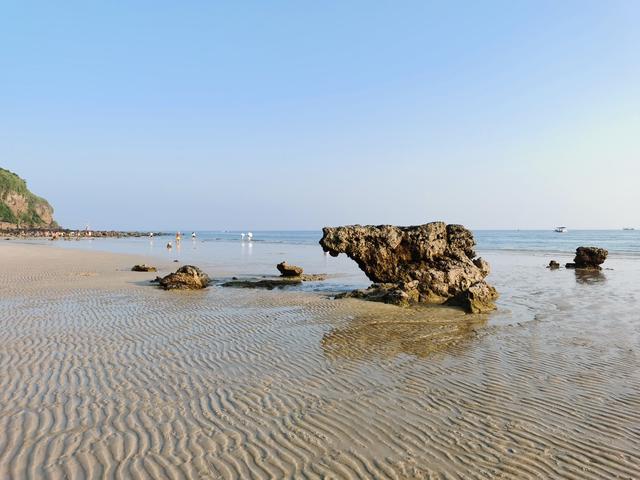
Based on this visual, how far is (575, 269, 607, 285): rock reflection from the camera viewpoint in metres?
24.7

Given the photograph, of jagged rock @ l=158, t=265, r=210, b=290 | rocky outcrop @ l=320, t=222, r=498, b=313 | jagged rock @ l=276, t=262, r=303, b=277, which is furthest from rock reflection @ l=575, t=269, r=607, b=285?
jagged rock @ l=158, t=265, r=210, b=290

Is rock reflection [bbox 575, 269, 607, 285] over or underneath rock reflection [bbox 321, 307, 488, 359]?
over

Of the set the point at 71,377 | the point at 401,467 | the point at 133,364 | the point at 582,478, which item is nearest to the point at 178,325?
the point at 133,364

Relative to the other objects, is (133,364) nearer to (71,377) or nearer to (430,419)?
(71,377)

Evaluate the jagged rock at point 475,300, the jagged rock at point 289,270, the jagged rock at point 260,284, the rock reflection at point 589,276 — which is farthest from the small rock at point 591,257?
the jagged rock at point 260,284

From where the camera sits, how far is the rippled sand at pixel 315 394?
523cm

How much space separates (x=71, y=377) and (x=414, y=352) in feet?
22.5

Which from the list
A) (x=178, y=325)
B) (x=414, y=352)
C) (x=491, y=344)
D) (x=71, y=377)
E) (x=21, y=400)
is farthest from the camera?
(x=178, y=325)

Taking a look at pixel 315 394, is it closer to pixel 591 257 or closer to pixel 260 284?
pixel 260 284

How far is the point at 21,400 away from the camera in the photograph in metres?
6.78

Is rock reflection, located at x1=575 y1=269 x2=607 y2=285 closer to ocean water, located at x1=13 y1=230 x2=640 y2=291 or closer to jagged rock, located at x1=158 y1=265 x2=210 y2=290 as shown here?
ocean water, located at x1=13 y1=230 x2=640 y2=291

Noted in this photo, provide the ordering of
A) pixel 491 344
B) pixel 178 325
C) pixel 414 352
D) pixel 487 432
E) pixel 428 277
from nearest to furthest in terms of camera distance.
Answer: pixel 487 432, pixel 414 352, pixel 491 344, pixel 178 325, pixel 428 277

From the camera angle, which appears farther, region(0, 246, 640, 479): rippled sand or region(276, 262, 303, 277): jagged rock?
region(276, 262, 303, 277): jagged rock

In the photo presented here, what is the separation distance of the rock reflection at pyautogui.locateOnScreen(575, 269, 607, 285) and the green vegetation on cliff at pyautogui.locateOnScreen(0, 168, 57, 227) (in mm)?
145979
